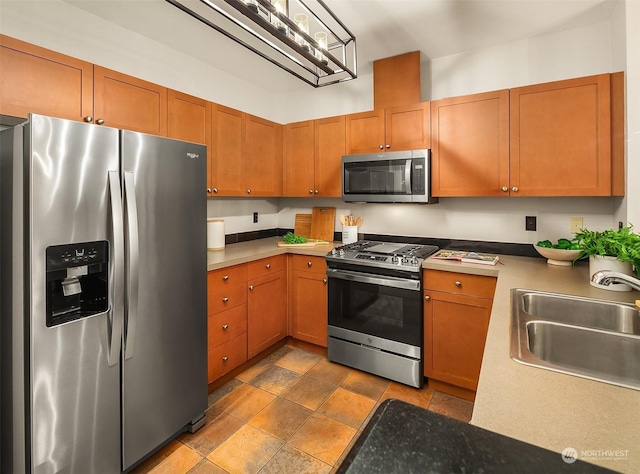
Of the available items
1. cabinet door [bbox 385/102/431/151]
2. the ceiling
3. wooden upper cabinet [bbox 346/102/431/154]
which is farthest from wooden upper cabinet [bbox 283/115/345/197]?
the ceiling

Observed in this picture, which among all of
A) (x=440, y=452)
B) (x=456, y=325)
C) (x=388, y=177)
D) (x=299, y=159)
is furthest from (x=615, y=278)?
(x=299, y=159)

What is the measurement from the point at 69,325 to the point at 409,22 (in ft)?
8.57

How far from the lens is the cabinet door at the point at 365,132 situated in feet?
9.20

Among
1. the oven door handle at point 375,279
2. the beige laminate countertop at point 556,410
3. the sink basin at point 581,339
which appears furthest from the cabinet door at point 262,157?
the beige laminate countertop at point 556,410

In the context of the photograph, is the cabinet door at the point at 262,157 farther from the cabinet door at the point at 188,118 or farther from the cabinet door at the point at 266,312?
the cabinet door at the point at 266,312

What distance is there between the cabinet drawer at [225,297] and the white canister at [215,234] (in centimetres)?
51

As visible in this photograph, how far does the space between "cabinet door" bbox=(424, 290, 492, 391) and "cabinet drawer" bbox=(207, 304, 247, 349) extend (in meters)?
1.35

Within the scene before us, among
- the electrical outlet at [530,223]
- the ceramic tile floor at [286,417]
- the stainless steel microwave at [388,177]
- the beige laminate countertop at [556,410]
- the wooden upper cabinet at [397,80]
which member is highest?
the wooden upper cabinet at [397,80]

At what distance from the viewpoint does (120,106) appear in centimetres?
204

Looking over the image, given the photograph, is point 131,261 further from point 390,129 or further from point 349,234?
point 390,129

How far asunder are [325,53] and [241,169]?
141 cm

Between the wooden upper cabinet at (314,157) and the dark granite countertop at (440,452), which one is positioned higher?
the wooden upper cabinet at (314,157)

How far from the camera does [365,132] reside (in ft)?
9.44

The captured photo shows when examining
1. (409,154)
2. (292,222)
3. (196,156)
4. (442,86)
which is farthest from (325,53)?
(292,222)
